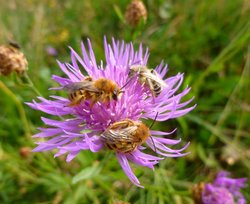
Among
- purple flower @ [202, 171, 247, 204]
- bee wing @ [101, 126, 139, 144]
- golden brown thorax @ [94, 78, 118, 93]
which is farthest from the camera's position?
purple flower @ [202, 171, 247, 204]

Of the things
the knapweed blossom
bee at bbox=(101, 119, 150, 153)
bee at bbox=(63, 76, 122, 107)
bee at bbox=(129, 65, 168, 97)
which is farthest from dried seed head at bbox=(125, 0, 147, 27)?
bee at bbox=(101, 119, 150, 153)

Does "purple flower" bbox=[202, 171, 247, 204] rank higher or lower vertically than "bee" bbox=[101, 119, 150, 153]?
lower

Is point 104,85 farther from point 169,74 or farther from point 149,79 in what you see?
point 169,74

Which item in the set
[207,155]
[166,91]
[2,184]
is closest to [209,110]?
[207,155]

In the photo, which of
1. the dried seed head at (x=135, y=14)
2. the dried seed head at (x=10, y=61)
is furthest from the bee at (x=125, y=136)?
the dried seed head at (x=135, y=14)

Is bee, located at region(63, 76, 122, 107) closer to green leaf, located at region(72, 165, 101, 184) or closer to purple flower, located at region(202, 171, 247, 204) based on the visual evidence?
green leaf, located at region(72, 165, 101, 184)

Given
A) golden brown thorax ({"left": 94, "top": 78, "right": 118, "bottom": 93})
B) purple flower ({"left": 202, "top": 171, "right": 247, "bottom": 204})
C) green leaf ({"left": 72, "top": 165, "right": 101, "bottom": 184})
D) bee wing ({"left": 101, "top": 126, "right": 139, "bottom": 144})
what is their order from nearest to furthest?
1. bee wing ({"left": 101, "top": 126, "right": 139, "bottom": 144})
2. golden brown thorax ({"left": 94, "top": 78, "right": 118, "bottom": 93})
3. green leaf ({"left": 72, "top": 165, "right": 101, "bottom": 184})
4. purple flower ({"left": 202, "top": 171, "right": 247, "bottom": 204})

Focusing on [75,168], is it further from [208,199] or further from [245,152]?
[245,152]
